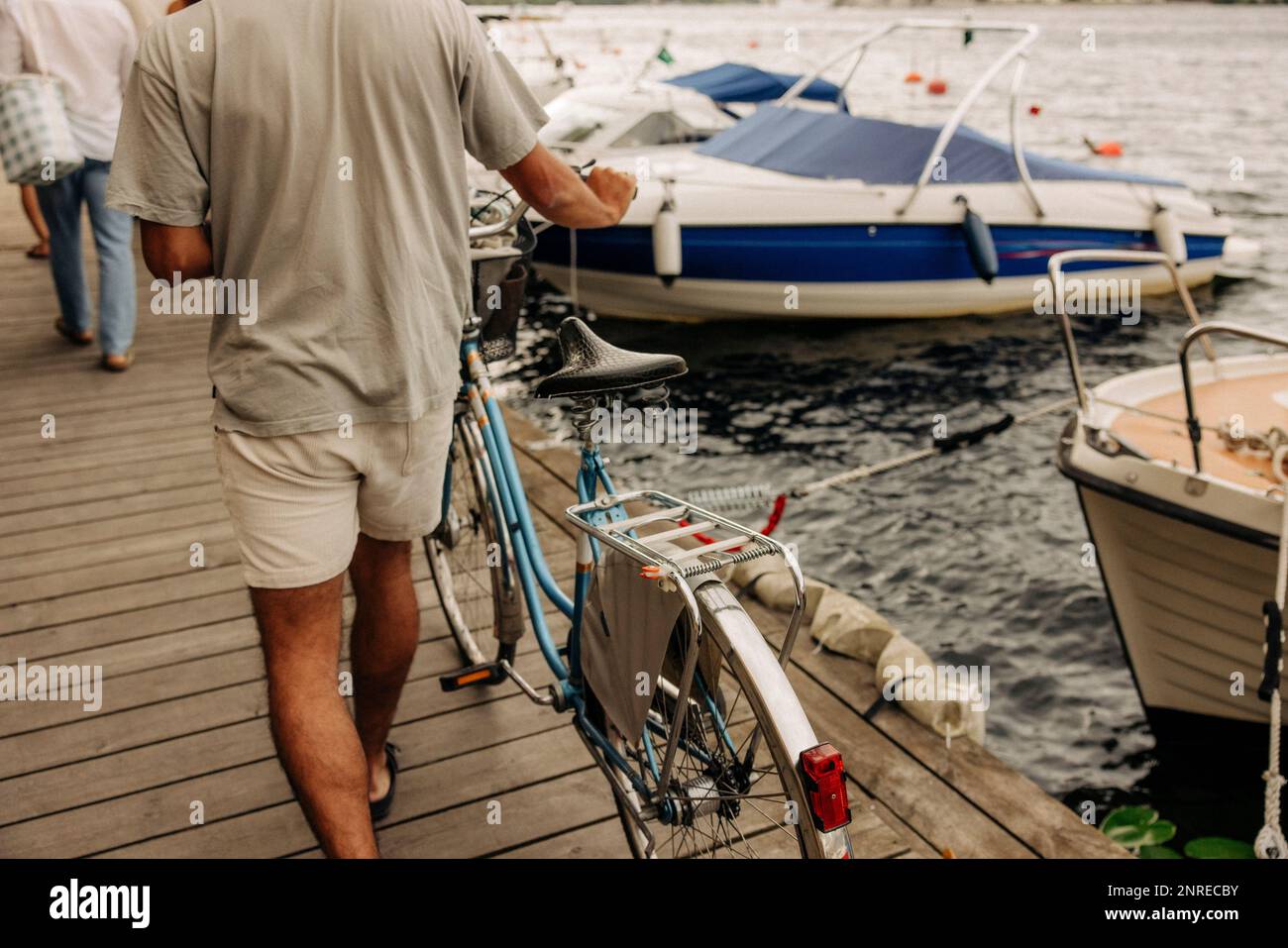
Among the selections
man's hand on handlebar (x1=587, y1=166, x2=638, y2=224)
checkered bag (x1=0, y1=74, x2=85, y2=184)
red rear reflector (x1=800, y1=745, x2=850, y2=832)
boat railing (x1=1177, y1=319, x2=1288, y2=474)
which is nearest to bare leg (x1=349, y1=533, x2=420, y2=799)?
man's hand on handlebar (x1=587, y1=166, x2=638, y2=224)

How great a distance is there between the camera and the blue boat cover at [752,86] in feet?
38.6

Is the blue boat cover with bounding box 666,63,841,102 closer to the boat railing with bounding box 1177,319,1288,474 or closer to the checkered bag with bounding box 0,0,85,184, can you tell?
the checkered bag with bounding box 0,0,85,184

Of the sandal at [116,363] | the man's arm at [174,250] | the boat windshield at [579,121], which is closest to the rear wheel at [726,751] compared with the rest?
the man's arm at [174,250]

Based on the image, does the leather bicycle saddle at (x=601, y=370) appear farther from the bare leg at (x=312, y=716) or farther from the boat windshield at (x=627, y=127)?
the boat windshield at (x=627, y=127)

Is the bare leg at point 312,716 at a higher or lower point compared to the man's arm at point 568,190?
lower

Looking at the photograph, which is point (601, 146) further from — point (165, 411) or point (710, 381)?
point (165, 411)

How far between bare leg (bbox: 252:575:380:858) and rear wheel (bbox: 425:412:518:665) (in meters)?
0.69

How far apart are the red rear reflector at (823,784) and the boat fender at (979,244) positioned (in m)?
8.15

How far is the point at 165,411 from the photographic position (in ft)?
16.9

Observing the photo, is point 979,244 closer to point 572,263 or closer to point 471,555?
point 572,263

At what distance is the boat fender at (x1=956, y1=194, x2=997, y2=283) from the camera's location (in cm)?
902

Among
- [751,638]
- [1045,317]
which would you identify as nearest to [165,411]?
[751,638]

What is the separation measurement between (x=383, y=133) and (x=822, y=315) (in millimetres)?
8379

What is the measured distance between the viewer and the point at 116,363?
561 cm
